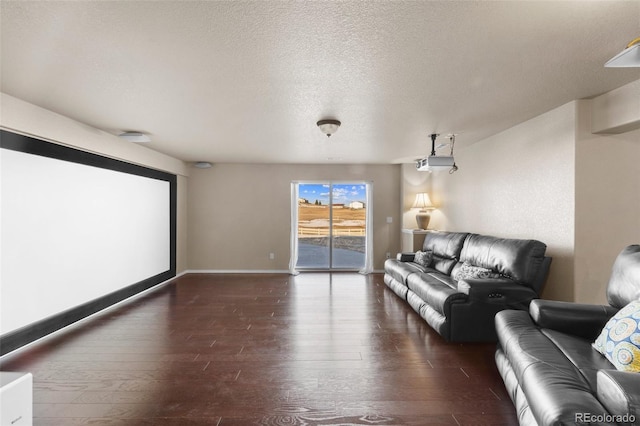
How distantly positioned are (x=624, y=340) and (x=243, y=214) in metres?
6.24

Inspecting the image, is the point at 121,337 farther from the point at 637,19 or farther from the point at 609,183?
the point at 609,183

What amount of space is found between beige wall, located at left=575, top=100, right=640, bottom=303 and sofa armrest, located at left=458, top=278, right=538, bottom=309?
497 millimetres

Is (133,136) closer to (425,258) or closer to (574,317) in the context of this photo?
(425,258)

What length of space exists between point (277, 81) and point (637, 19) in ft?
7.51

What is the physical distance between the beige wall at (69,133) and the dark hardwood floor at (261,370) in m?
2.12

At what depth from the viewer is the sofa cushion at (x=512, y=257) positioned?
316 centimetres

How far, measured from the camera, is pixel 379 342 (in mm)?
3168

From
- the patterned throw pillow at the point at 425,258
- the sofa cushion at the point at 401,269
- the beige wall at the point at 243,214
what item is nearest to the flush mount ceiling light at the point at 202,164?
the beige wall at the point at 243,214

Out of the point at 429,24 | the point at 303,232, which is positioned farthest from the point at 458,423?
the point at 303,232

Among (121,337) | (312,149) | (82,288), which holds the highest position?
(312,149)

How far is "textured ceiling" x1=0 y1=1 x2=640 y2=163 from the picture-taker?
1.70 metres

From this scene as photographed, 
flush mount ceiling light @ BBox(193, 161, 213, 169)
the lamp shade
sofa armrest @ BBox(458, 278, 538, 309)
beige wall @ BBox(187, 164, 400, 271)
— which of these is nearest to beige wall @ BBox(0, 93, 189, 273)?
flush mount ceiling light @ BBox(193, 161, 213, 169)

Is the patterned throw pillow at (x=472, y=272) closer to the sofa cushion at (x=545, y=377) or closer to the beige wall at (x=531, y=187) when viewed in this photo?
the beige wall at (x=531, y=187)

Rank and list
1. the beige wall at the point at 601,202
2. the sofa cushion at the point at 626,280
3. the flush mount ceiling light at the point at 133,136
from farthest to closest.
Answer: the flush mount ceiling light at the point at 133,136 < the beige wall at the point at 601,202 < the sofa cushion at the point at 626,280
